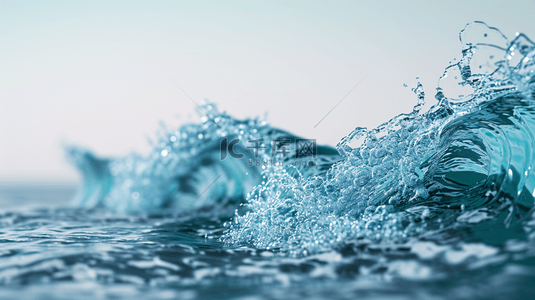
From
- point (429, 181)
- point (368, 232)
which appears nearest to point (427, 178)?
point (429, 181)

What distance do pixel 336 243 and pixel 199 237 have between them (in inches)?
56.6

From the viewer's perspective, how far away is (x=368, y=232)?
2.93 metres

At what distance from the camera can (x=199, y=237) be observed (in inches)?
152

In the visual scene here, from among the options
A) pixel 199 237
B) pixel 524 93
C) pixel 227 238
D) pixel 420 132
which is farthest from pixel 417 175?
pixel 199 237

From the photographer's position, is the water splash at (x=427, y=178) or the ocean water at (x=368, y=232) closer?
the ocean water at (x=368, y=232)

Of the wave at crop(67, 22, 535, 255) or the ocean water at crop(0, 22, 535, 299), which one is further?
the wave at crop(67, 22, 535, 255)

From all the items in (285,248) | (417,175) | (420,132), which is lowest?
(285,248)

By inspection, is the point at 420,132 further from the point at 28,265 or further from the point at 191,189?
the point at 191,189

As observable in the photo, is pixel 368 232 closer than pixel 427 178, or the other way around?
pixel 368 232

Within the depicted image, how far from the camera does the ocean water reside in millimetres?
2188

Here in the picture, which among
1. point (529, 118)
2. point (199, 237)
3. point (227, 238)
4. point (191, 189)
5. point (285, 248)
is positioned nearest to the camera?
point (285, 248)

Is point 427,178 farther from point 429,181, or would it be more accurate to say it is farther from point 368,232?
point 368,232

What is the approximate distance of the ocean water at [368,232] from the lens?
2188 mm

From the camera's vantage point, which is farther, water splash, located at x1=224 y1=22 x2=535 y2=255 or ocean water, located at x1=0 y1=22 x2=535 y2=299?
water splash, located at x1=224 y1=22 x2=535 y2=255
